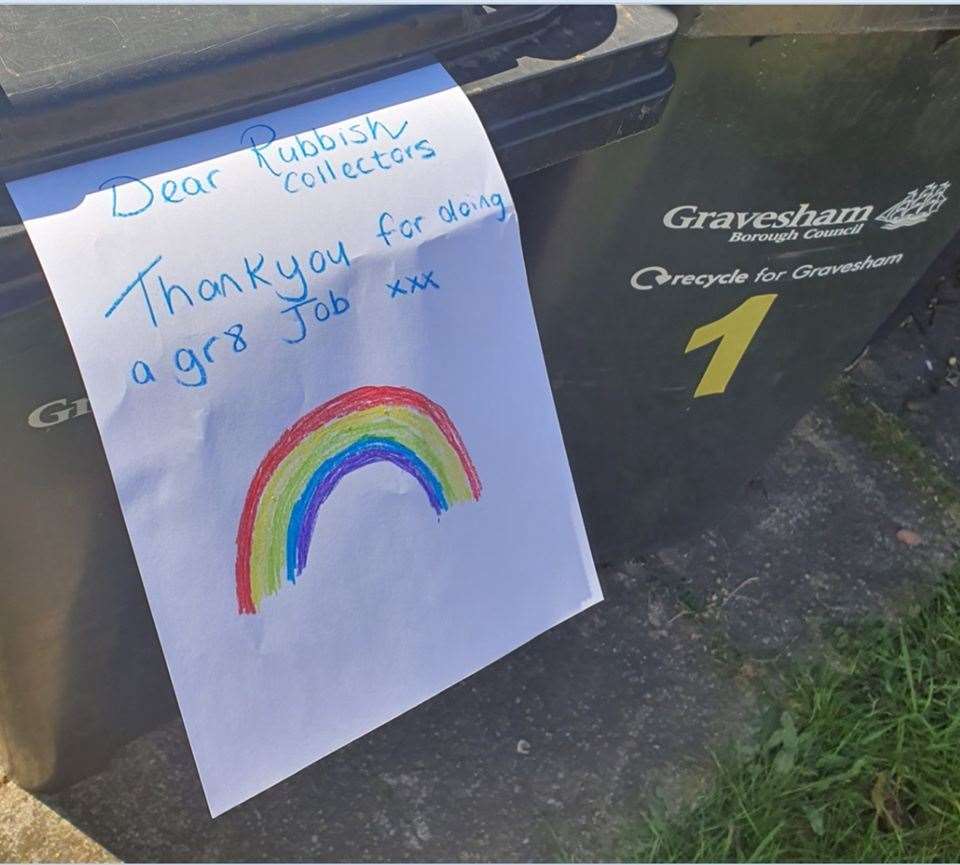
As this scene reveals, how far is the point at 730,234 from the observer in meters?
1.58

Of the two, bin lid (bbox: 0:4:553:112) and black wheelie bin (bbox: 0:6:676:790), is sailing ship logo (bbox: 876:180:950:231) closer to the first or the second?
black wheelie bin (bbox: 0:6:676:790)

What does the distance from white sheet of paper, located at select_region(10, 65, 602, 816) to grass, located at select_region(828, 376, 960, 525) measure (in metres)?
1.49

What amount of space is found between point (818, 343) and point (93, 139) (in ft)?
4.21

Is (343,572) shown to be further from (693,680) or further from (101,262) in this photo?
(693,680)

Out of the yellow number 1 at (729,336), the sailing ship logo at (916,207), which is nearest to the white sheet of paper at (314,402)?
the yellow number 1 at (729,336)

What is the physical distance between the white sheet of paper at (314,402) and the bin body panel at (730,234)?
0.85ft

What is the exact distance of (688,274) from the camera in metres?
1.63

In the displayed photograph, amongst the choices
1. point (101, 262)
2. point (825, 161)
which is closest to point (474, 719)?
point (825, 161)

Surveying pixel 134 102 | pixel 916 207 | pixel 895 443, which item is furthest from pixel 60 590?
pixel 895 443

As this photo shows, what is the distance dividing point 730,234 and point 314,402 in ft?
2.28

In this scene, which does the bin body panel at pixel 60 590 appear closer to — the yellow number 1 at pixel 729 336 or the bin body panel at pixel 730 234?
the bin body panel at pixel 730 234

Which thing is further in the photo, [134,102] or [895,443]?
[895,443]

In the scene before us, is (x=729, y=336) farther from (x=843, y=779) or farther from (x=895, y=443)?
(x=895, y=443)

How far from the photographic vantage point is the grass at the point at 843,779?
2039mm
